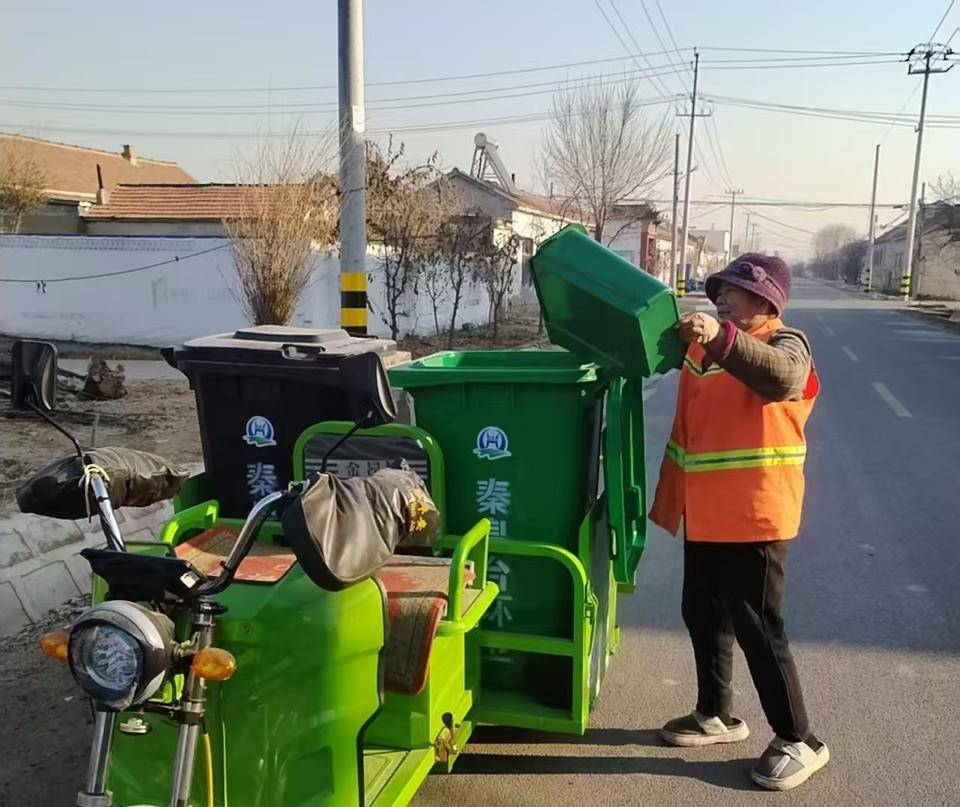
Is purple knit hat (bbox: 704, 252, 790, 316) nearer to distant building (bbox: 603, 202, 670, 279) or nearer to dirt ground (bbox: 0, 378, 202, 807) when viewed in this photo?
dirt ground (bbox: 0, 378, 202, 807)

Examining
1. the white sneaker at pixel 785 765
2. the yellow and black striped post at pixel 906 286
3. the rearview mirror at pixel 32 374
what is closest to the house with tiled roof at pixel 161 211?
the rearview mirror at pixel 32 374

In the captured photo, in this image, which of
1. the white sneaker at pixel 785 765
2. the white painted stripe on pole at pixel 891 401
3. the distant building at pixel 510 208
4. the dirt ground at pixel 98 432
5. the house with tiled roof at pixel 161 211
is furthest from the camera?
the distant building at pixel 510 208

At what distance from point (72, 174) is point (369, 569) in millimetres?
43445

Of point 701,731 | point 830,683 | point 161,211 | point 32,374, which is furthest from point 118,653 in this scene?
point 161,211

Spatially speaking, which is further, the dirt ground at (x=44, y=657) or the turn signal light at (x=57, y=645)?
the dirt ground at (x=44, y=657)

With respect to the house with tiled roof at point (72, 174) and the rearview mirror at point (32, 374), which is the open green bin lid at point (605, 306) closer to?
the rearview mirror at point (32, 374)

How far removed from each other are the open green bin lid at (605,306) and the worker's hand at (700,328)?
12cm

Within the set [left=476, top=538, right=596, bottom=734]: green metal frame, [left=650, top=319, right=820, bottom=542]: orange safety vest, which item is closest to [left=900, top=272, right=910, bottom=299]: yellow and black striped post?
[left=650, top=319, right=820, bottom=542]: orange safety vest

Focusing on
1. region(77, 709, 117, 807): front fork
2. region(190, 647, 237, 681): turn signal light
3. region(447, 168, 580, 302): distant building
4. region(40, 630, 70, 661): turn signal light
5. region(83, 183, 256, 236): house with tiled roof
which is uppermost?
region(447, 168, 580, 302): distant building

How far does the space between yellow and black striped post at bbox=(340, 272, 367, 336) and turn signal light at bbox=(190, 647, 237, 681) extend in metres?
6.54

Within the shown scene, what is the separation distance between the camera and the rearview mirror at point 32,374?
221 cm

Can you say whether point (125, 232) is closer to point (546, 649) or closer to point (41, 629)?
point (41, 629)

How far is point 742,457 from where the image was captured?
3.07m

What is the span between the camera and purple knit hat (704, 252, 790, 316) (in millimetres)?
3020
